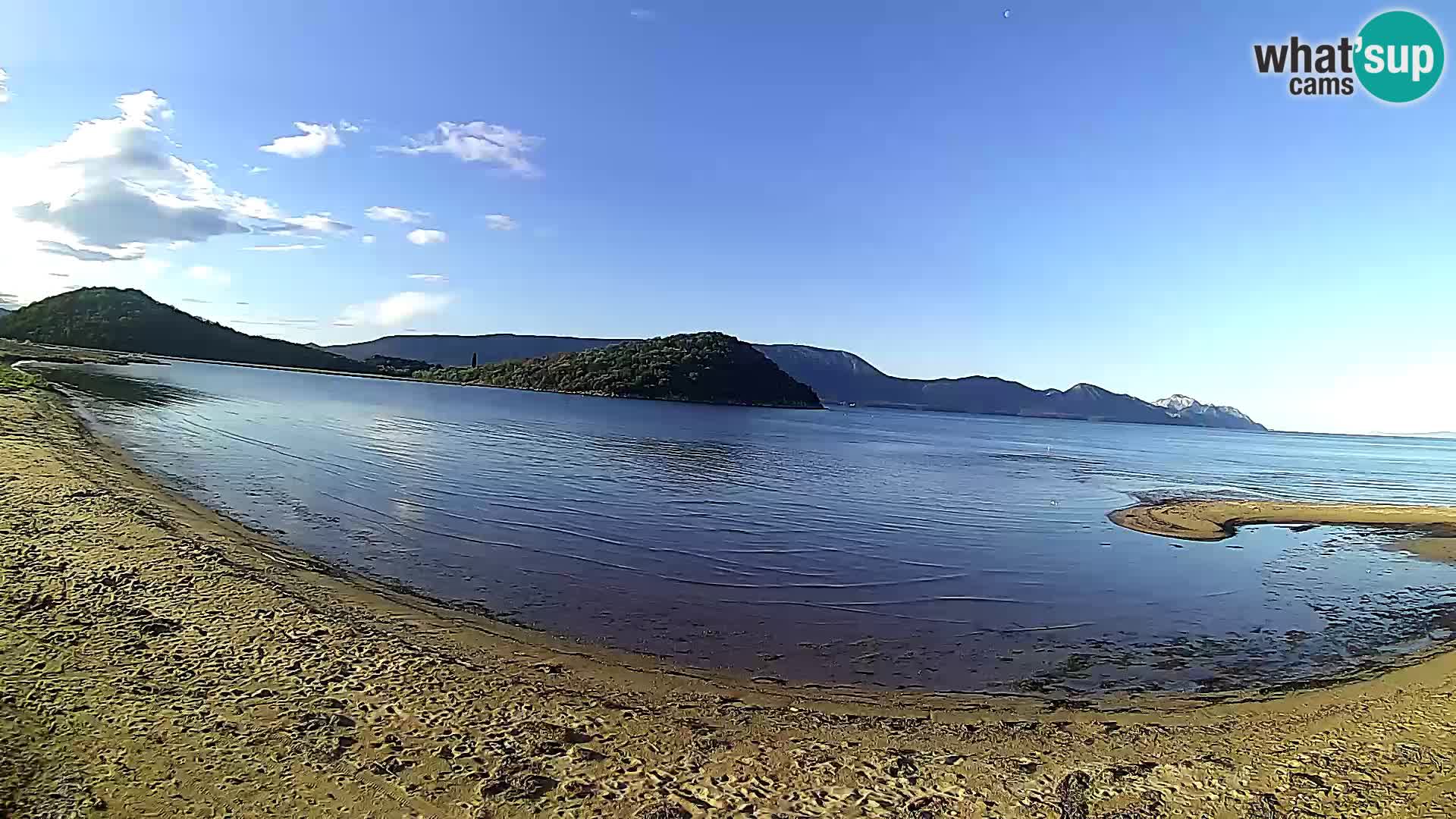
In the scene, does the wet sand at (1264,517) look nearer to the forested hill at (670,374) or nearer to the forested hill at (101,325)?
the forested hill at (670,374)

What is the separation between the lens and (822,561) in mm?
17250

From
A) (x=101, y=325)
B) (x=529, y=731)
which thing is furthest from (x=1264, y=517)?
(x=101, y=325)

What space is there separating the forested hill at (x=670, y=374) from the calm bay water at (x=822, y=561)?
124227mm

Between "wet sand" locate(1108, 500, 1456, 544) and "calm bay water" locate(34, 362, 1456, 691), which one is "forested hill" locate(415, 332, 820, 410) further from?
"wet sand" locate(1108, 500, 1456, 544)

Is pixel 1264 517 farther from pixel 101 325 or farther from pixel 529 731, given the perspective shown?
pixel 101 325

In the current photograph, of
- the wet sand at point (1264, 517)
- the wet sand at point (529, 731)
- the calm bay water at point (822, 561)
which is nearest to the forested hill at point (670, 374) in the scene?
the calm bay water at point (822, 561)

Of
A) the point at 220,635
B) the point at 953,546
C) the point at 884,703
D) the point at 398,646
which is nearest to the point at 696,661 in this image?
the point at 884,703

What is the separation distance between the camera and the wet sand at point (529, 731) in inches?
236

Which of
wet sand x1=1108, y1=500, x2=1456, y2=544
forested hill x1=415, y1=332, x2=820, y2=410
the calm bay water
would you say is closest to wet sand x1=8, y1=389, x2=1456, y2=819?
the calm bay water

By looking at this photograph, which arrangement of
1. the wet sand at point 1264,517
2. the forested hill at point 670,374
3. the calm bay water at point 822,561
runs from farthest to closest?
the forested hill at point 670,374 < the wet sand at point 1264,517 < the calm bay water at point 822,561

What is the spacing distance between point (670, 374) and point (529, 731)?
157972 millimetres

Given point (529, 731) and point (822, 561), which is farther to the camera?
point (822, 561)

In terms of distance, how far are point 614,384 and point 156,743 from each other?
159 metres

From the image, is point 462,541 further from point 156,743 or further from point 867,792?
point 867,792
